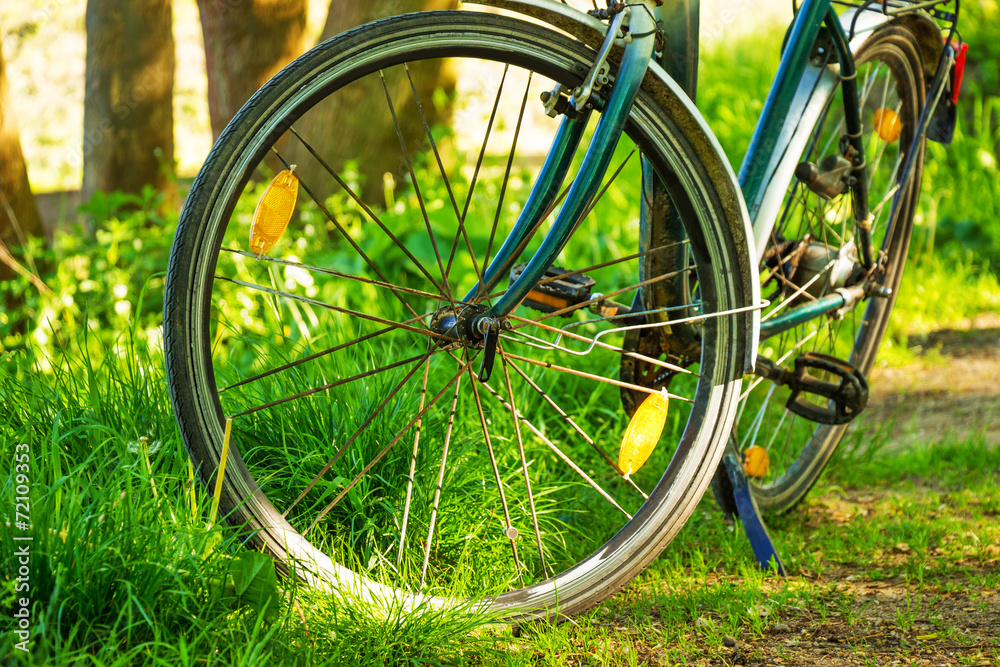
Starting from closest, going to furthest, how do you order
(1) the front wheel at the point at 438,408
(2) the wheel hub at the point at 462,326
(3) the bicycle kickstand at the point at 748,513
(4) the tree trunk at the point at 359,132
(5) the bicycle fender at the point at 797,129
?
(1) the front wheel at the point at 438,408 → (2) the wheel hub at the point at 462,326 → (5) the bicycle fender at the point at 797,129 → (3) the bicycle kickstand at the point at 748,513 → (4) the tree trunk at the point at 359,132

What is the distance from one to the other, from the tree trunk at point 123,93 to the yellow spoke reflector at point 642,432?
388cm

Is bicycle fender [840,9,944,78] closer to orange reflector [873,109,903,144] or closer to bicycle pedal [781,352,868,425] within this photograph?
orange reflector [873,109,903,144]

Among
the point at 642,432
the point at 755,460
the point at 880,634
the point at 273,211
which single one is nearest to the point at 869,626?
the point at 880,634

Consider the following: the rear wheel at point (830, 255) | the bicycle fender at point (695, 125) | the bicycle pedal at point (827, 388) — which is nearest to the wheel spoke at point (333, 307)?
the bicycle fender at point (695, 125)

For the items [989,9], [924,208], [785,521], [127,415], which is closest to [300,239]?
[127,415]

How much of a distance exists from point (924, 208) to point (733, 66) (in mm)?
2257

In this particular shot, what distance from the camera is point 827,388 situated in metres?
Answer: 1.90

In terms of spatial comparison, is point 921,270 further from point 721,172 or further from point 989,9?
point 721,172

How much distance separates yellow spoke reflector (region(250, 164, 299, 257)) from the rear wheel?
1.04m

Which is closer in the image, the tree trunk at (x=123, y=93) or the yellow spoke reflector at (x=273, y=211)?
the yellow spoke reflector at (x=273, y=211)

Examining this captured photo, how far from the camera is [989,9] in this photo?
532 centimetres

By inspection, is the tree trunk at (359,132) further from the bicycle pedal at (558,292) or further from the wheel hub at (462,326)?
the wheel hub at (462,326)

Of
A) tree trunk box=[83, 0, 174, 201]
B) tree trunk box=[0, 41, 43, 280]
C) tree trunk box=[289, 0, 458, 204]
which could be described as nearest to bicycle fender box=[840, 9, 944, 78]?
tree trunk box=[289, 0, 458, 204]

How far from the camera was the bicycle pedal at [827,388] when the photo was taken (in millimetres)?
1882
